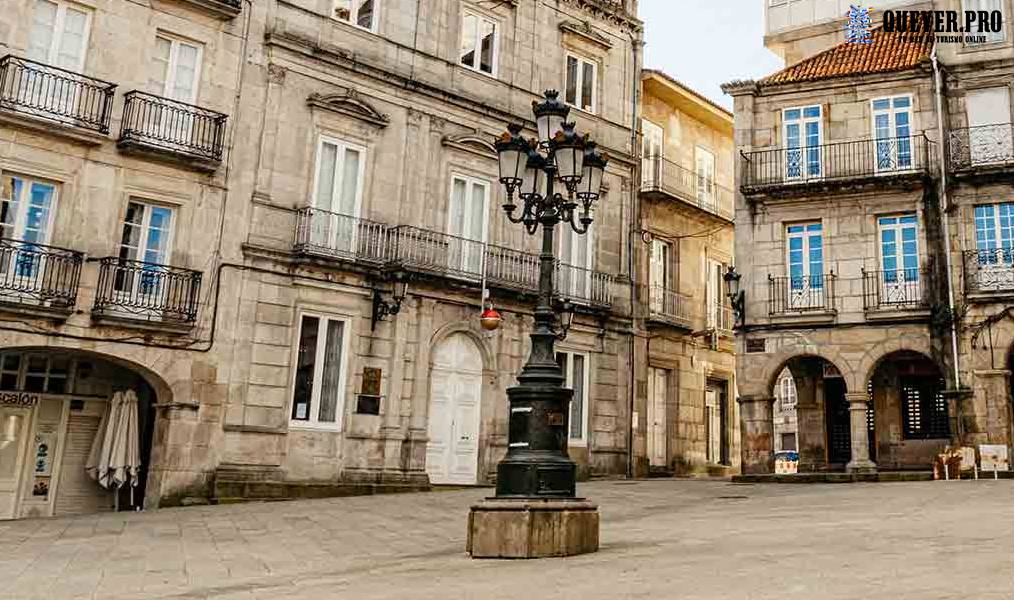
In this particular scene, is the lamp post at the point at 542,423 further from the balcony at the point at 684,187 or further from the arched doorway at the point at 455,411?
the balcony at the point at 684,187

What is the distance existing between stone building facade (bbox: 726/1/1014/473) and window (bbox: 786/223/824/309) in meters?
0.03

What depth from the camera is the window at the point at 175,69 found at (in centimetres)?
1714

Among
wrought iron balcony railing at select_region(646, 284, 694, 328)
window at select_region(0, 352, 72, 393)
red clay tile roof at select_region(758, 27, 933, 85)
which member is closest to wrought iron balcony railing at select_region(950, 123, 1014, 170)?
red clay tile roof at select_region(758, 27, 933, 85)

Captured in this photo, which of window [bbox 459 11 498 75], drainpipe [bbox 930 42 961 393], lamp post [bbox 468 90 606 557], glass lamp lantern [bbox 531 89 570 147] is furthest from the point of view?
window [bbox 459 11 498 75]

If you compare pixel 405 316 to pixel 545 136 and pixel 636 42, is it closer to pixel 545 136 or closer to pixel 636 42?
pixel 545 136

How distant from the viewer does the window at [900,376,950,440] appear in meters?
21.3

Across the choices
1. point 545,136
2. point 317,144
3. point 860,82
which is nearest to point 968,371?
point 860,82

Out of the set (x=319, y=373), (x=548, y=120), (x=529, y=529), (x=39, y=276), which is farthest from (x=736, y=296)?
(x=39, y=276)

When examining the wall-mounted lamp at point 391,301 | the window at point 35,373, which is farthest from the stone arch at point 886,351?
the window at point 35,373

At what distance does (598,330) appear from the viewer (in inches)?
911

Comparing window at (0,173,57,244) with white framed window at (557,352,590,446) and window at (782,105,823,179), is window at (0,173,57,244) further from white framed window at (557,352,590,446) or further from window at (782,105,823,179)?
window at (782,105,823,179)

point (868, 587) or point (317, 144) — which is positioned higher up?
point (317, 144)

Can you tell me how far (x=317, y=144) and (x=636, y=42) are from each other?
1089cm

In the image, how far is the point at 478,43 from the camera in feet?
71.9
